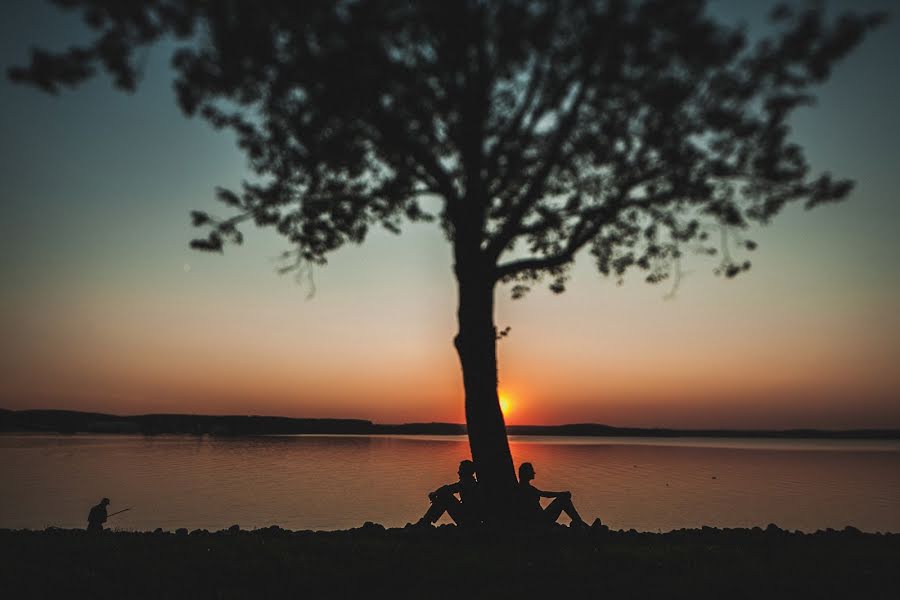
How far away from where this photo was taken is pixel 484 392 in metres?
12.1

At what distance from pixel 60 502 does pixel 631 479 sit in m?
42.1

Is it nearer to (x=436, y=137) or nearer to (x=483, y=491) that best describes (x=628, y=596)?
(x=483, y=491)

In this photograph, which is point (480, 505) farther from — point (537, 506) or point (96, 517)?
point (96, 517)

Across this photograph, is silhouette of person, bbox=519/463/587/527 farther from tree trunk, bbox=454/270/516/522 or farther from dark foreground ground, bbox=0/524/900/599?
dark foreground ground, bbox=0/524/900/599

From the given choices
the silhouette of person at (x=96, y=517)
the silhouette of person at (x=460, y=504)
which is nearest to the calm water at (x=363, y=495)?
the silhouette of person at (x=96, y=517)

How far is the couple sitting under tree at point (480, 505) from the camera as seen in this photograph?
11578mm

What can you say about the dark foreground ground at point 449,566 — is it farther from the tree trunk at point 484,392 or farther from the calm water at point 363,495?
the calm water at point 363,495


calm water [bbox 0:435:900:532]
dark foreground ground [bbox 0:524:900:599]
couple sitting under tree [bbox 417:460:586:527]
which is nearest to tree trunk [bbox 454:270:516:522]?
couple sitting under tree [bbox 417:460:586:527]

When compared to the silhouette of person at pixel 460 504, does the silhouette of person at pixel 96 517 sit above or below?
below

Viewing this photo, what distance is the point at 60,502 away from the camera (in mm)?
31562

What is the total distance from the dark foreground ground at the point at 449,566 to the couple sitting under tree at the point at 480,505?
24.8 inches

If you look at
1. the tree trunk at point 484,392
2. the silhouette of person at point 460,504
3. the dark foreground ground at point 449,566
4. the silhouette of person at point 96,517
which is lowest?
the silhouette of person at point 96,517

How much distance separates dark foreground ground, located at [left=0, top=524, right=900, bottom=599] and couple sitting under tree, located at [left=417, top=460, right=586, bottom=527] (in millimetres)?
630

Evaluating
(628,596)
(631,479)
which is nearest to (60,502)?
(628,596)
